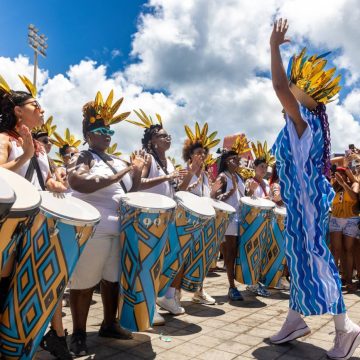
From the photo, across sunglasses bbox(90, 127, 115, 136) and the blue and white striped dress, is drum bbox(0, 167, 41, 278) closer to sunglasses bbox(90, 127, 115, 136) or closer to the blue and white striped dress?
sunglasses bbox(90, 127, 115, 136)

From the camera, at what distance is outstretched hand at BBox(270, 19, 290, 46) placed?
2828mm

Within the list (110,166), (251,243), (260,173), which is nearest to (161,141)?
(110,166)

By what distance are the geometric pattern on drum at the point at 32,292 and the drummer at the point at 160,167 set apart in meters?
1.58

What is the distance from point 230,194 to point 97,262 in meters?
2.44

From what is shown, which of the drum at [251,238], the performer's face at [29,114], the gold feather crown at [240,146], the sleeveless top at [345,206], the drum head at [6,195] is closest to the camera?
the drum head at [6,195]

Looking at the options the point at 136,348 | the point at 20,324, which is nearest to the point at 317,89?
the point at 136,348

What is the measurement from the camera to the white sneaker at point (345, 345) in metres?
2.89

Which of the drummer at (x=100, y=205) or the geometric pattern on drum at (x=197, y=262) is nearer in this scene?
the drummer at (x=100, y=205)

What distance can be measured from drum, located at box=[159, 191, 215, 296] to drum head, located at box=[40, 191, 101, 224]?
45.7 inches

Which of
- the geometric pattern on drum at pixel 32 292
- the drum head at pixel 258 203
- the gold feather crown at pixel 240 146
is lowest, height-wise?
the geometric pattern on drum at pixel 32 292

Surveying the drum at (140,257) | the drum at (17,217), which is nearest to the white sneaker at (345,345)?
the drum at (140,257)

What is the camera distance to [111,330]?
128 inches

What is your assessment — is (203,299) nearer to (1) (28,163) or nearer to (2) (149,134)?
(2) (149,134)

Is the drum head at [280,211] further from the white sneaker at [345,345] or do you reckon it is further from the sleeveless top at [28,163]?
the sleeveless top at [28,163]
